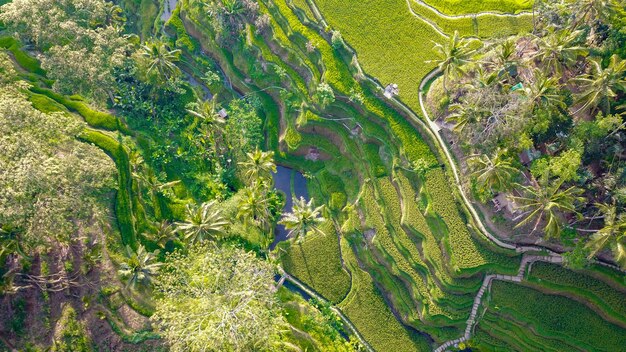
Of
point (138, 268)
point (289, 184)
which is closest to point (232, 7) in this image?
point (289, 184)

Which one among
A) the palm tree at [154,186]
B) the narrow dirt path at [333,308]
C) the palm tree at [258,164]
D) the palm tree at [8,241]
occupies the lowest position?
the palm tree at [8,241]

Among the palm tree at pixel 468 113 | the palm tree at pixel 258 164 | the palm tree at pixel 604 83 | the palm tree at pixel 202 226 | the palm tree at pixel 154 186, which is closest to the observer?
the palm tree at pixel 604 83

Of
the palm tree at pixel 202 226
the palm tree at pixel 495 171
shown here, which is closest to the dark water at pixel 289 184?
the palm tree at pixel 202 226

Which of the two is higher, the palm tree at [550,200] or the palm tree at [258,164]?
the palm tree at [550,200]

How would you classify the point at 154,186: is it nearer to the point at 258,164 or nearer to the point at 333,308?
the point at 258,164

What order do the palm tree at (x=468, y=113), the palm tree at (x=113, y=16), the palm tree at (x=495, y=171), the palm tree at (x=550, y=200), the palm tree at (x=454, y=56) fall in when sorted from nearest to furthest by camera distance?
the palm tree at (x=550, y=200) < the palm tree at (x=495, y=171) < the palm tree at (x=468, y=113) < the palm tree at (x=454, y=56) < the palm tree at (x=113, y=16)

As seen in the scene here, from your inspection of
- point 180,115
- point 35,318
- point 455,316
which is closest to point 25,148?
point 35,318

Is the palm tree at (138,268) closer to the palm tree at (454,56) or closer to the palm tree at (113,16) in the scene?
the palm tree at (113,16)

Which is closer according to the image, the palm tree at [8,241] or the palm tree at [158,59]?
the palm tree at [8,241]
